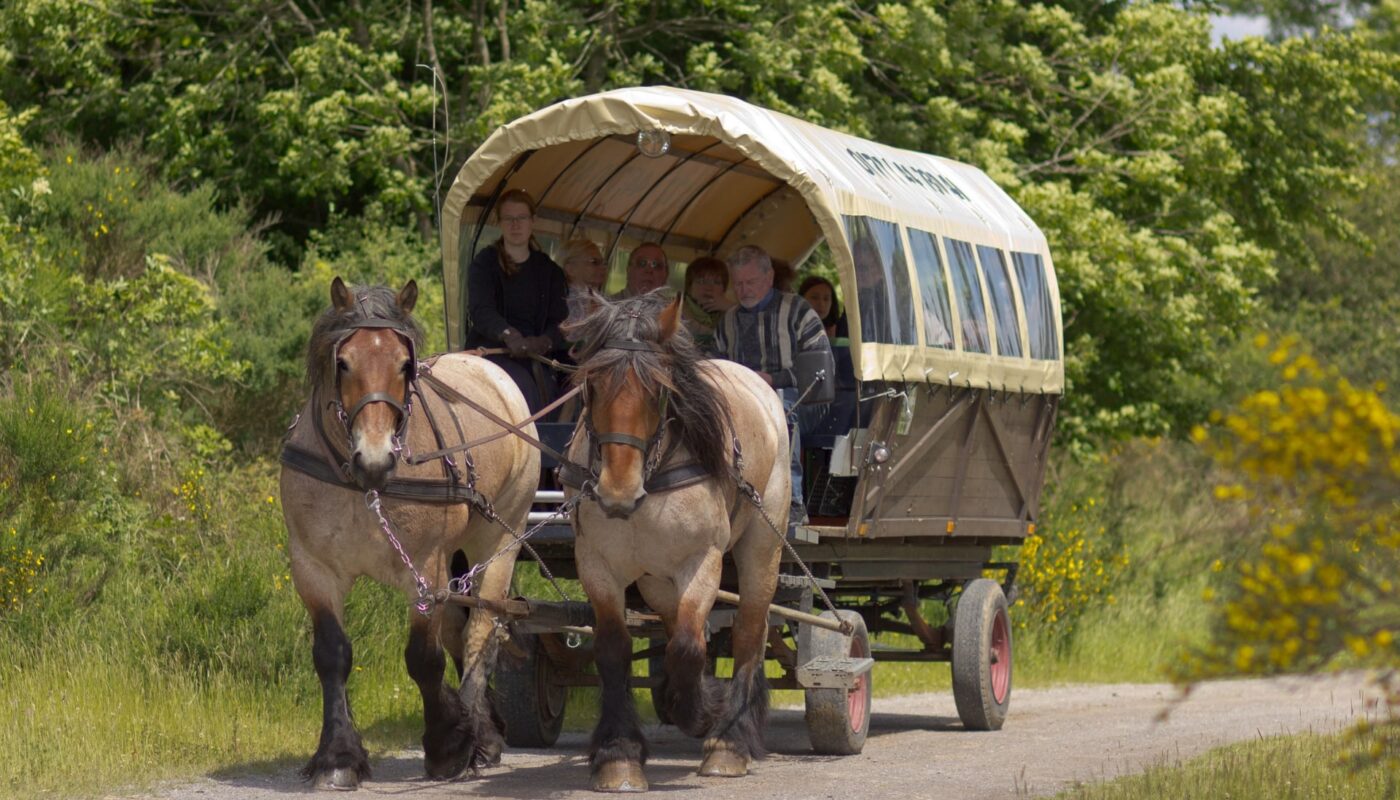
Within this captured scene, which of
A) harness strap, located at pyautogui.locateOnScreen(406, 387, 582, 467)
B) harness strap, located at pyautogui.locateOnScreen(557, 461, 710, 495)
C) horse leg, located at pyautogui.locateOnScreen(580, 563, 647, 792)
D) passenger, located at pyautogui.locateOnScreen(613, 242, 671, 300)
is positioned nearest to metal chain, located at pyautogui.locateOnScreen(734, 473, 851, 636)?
harness strap, located at pyautogui.locateOnScreen(557, 461, 710, 495)

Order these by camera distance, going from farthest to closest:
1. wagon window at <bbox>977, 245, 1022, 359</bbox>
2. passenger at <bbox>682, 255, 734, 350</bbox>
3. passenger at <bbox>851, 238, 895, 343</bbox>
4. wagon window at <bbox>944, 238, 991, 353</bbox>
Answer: wagon window at <bbox>977, 245, 1022, 359</bbox>, wagon window at <bbox>944, 238, 991, 353</bbox>, passenger at <bbox>682, 255, 734, 350</bbox>, passenger at <bbox>851, 238, 895, 343</bbox>

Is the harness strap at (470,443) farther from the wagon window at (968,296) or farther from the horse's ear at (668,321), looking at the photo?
the wagon window at (968,296)

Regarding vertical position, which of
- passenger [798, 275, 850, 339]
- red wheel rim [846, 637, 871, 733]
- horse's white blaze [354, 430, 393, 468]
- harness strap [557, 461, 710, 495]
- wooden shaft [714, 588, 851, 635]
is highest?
passenger [798, 275, 850, 339]

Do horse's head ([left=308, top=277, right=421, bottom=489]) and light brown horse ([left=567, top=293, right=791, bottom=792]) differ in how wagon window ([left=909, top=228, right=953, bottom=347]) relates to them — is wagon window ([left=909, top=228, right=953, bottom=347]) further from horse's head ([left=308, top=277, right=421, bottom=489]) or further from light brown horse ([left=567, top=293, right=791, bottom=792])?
horse's head ([left=308, top=277, right=421, bottom=489])

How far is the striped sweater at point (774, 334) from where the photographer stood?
991 centimetres

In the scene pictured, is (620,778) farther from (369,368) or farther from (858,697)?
(858,697)

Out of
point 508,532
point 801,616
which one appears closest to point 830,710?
point 801,616

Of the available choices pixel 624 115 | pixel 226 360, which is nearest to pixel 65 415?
pixel 226 360

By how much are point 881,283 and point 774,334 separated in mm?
601

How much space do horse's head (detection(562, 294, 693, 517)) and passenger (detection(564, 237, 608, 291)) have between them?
2.40 m

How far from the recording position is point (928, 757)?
973 centimetres

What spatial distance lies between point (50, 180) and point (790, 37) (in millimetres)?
6983

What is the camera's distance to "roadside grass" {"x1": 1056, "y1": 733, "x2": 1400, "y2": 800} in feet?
23.0

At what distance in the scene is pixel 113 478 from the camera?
1317cm
